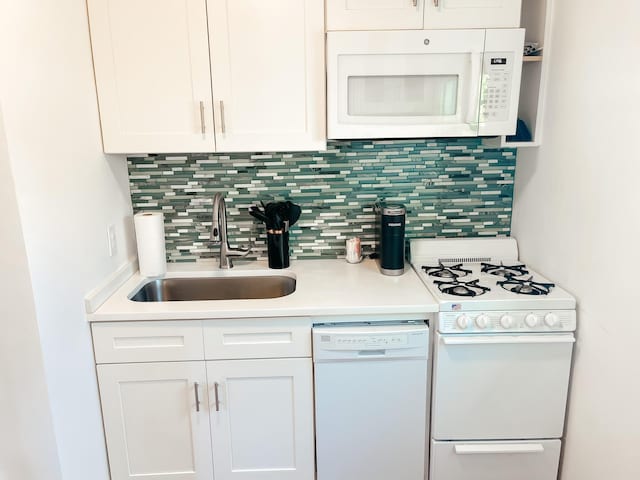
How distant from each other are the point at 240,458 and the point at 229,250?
0.91m

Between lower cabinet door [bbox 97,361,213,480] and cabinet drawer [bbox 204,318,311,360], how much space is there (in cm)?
11

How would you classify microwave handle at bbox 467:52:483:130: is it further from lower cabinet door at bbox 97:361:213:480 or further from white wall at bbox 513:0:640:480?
lower cabinet door at bbox 97:361:213:480

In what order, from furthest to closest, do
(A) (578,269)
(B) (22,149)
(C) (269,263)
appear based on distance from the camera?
(C) (269,263) < (A) (578,269) < (B) (22,149)

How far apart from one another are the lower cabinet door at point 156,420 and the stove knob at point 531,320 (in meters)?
1.22

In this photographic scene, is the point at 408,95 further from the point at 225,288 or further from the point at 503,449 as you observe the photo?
the point at 503,449

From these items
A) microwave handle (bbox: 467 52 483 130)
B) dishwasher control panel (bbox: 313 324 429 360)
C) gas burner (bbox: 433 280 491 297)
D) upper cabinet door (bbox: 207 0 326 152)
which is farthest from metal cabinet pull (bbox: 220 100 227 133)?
gas burner (bbox: 433 280 491 297)

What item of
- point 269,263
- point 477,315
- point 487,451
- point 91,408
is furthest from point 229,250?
point 487,451

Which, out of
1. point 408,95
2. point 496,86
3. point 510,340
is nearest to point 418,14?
point 408,95

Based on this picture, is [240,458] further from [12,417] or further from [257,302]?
[12,417]

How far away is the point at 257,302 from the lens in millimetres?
1744

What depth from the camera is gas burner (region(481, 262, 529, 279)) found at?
77.4 inches

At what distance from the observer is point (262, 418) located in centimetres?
179

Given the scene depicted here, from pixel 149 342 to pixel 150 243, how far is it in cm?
47

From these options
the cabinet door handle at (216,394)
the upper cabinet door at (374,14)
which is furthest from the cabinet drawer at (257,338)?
the upper cabinet door at (374,14)
